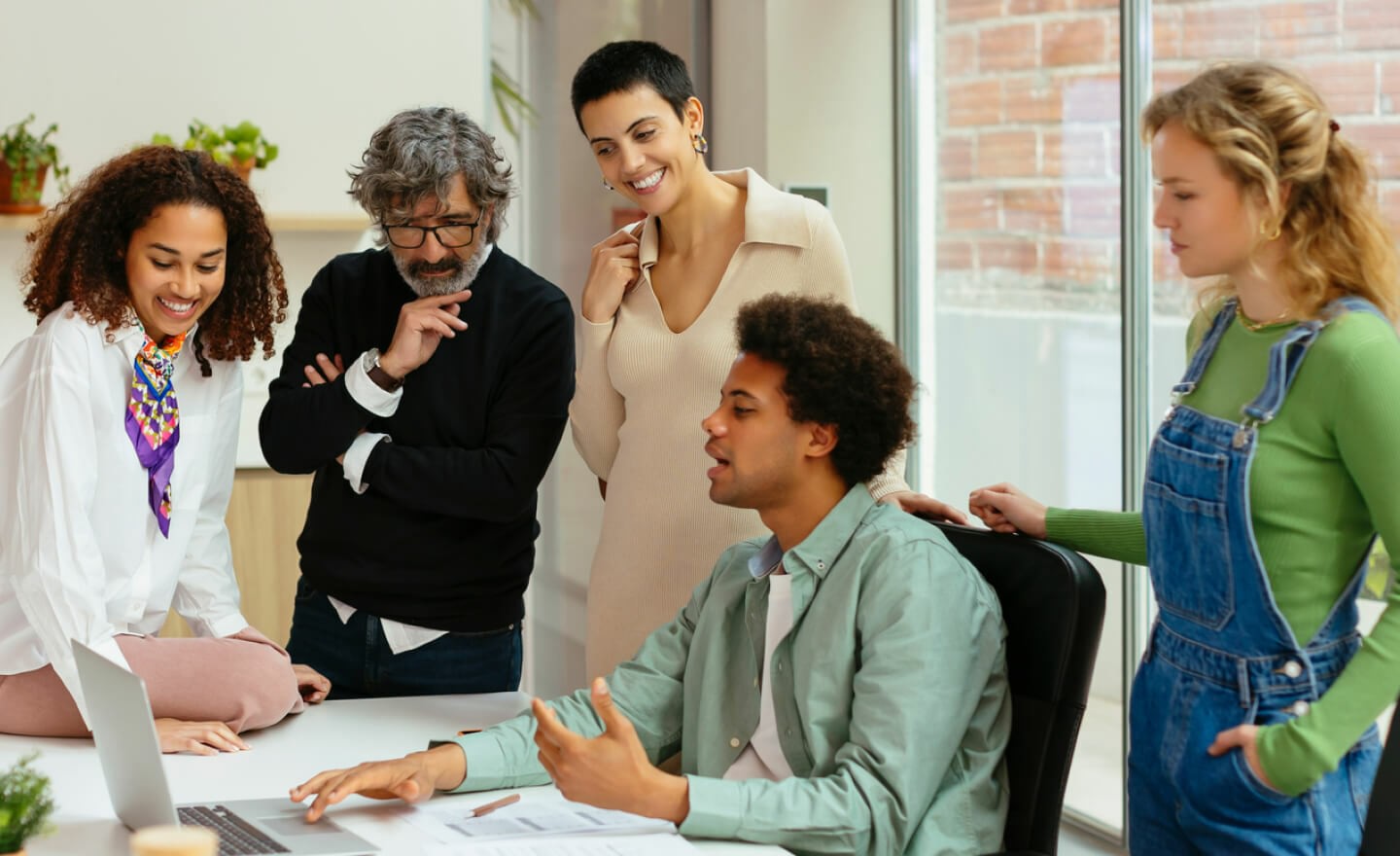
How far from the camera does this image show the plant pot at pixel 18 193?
385 cm

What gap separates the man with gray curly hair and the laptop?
2.22ft

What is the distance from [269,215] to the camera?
4090 millimetres

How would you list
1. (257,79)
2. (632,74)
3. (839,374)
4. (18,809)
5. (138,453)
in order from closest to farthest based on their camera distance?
(18,809), (839,374), (138,453), (632,74), (257,79)

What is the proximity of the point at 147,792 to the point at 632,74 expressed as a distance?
1.24m

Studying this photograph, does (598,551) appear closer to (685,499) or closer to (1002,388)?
(685,499)

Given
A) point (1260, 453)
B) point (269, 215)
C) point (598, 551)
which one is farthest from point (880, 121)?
point (1260, 453)

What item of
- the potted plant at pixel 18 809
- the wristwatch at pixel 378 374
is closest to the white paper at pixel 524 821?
the potted plant at pixel 18 809

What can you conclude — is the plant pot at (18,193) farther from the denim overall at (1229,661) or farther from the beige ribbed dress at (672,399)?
the denim overall at (1229,661)

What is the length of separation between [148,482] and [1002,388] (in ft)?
7.52

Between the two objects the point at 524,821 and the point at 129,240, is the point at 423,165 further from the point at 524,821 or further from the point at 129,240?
the point at 524,821

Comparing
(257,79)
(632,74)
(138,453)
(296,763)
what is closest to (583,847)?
(296,763)

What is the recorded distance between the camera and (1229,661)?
161 centimetres

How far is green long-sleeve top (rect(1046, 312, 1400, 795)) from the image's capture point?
149cm

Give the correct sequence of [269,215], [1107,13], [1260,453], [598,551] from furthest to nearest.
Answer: [269,215]
[1107,13]
[598,551]
[1260,453]
